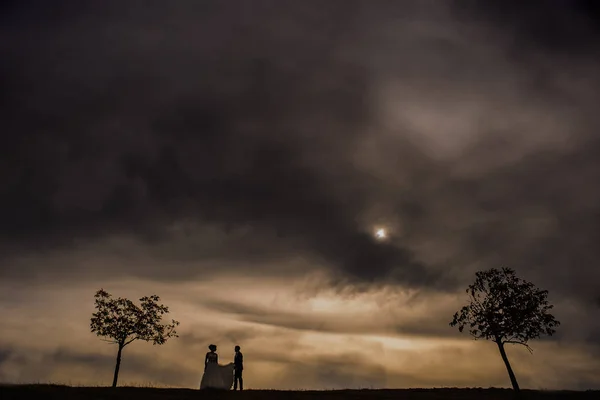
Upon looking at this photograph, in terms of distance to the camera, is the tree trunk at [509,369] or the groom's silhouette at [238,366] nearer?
the groom's silhouette at [238,366]

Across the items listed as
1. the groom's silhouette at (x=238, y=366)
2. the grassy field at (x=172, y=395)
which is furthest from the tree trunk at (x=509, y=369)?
the groom's silhouette at (x=238, y=366)

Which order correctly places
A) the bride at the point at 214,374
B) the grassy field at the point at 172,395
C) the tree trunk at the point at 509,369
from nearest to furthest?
the grassy field at the point at 172,395 < the bride at the point at 214,374 < the tree trunk at the point at 509,369

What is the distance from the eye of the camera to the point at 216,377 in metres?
34.7

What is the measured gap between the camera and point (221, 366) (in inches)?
1383

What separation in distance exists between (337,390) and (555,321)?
2345cm

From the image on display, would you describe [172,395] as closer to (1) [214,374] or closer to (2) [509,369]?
(1) [214,374]

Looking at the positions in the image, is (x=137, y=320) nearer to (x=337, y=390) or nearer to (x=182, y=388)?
(x=182, y=388)

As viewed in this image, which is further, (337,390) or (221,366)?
(337,390)

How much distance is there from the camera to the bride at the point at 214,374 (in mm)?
34531

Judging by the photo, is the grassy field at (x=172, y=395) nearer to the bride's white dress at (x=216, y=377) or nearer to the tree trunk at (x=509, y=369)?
the bride's white dress at (x=216, y=377)

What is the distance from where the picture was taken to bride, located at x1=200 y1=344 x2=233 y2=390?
34531 mm

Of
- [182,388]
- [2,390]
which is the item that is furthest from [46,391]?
[182,388]

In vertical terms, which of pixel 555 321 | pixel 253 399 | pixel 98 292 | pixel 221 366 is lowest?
pixel 253 399

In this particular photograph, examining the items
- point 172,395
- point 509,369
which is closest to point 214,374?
point 172,395
